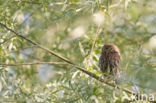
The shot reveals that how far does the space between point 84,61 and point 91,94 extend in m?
0.60

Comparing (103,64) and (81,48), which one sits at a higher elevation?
(81,48)

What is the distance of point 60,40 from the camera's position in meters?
5.34

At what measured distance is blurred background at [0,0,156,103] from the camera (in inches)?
118

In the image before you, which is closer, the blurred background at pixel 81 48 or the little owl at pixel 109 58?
the blurred background at pixel 81 48

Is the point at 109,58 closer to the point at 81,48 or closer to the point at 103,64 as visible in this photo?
the point at 103,64

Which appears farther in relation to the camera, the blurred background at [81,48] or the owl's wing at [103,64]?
the owl's wing at [103,64]

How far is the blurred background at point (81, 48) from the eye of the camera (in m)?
3.00

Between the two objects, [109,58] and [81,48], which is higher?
[81,48]

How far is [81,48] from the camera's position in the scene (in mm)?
3791

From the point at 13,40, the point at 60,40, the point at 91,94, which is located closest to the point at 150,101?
the point at 91,94

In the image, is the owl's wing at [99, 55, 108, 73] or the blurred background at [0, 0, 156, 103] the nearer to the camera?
the blurred background at [0, 0, 156, 103]

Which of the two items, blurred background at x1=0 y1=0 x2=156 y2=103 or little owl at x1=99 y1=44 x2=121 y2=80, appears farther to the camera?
little owl at x1=99 y1=44 x2=121 y2=80

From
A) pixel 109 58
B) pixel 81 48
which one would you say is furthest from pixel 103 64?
pixel 81 48

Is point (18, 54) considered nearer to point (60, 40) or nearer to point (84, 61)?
point (60, 40)
